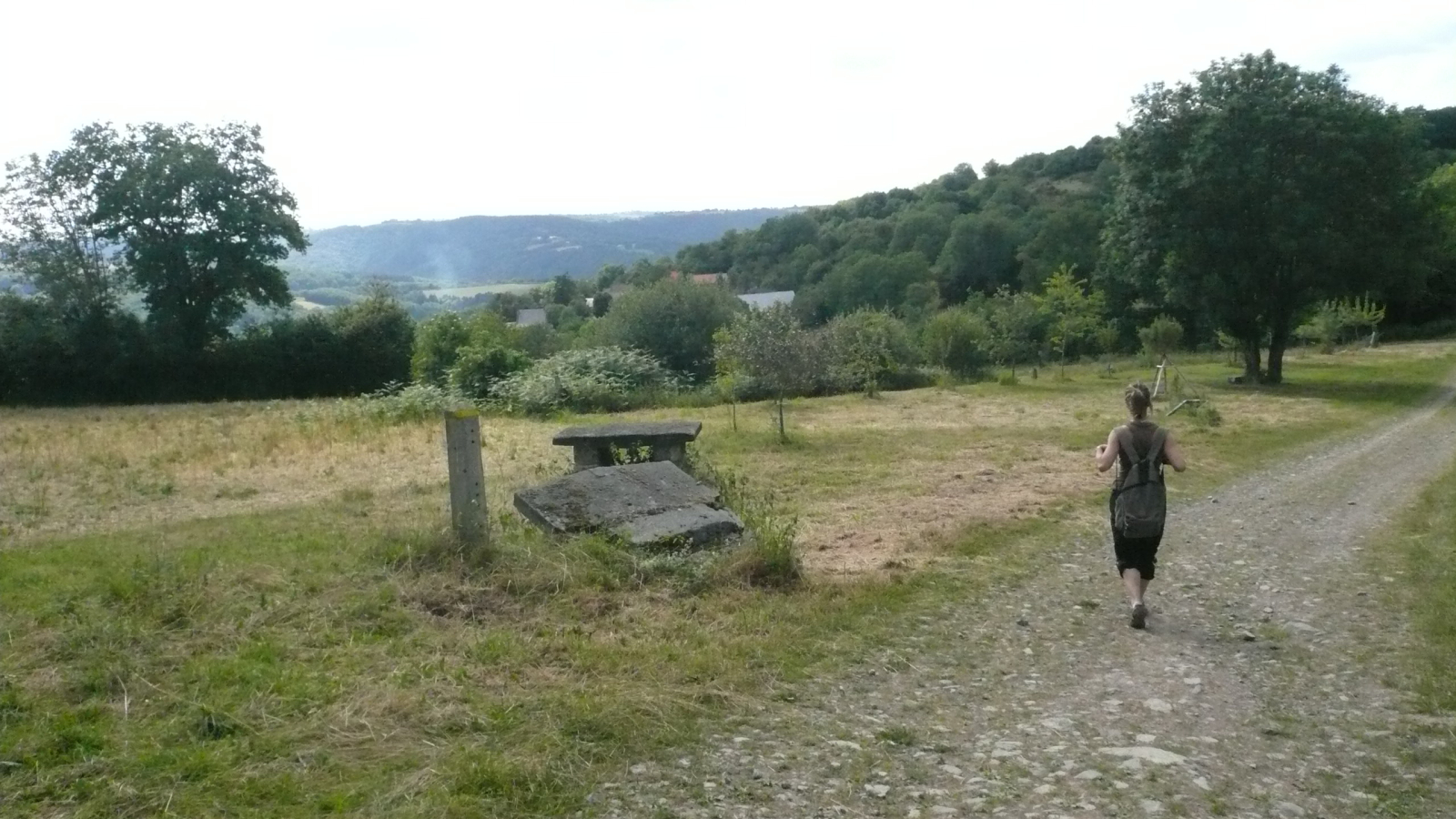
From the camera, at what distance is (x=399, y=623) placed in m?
6.41

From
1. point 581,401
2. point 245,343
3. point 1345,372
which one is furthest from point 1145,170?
point 245,343

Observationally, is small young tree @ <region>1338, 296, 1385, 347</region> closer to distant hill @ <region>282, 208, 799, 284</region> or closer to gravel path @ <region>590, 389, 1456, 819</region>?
gravel path @ <region>590, 389, 1456, 819</region>

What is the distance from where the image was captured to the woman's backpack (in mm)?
6898

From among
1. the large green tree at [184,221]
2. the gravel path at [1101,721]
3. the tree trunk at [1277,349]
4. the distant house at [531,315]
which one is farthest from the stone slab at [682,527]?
the distant house at [531,315]

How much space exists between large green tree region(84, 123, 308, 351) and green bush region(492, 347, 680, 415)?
13.9m

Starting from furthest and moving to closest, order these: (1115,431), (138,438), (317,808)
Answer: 1. (138,438)
2. (1115,431)
3. (317,808)

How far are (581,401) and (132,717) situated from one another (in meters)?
22.9

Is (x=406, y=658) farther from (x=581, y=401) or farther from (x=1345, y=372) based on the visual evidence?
(x=1345, y=372)

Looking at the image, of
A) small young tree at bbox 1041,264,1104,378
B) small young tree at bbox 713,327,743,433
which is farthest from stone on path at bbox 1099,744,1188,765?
small young tree at bbox 1041,264,1104,378

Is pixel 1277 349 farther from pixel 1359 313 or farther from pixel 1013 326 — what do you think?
pixel 1359 313

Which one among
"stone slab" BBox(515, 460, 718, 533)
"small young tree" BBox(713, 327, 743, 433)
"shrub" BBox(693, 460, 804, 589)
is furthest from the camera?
"small young tree" BBox(713, 327, 743, 433)

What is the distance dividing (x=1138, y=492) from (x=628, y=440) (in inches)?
215

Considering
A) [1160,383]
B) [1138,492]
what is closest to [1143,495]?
[1138,492]

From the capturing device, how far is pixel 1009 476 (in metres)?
13.5
